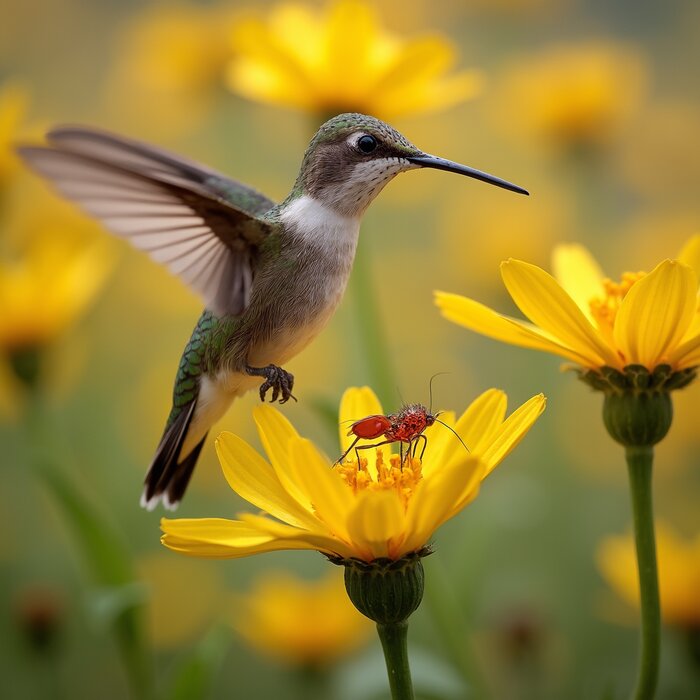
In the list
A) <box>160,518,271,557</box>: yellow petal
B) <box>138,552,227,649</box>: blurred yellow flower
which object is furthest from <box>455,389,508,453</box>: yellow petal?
<box>138,552,227,649</box>: blurred yellow flower

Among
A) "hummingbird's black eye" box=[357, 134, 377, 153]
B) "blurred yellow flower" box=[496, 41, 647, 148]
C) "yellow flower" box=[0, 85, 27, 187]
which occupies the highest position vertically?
"blurred yellow flower" box=[496, 41, 647, 148]

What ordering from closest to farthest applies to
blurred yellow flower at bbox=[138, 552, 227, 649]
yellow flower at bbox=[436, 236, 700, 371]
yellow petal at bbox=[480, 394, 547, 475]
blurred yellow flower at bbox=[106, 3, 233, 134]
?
1. yellow petal at bbox=[480, 394, 547, 475]
2. yellow flower at bbox=[436, 236, 700, 371]
3. blurred yellow flower at bbox=[138, 552, 227, 649]
4. blurred yellow flower at bbox=[106, 3, 233, 134]

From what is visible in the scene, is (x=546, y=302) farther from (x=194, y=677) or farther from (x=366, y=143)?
(x=194, y=677)

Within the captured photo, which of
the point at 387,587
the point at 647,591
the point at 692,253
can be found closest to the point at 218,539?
the point at 387,587

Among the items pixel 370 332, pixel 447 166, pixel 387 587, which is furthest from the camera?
pixel 370 332

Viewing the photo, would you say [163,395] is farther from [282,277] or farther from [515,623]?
[282,277]

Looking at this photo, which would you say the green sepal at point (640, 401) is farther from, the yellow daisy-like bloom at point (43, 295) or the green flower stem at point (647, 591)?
the yellow daisy-like bloom at point (43, 295)

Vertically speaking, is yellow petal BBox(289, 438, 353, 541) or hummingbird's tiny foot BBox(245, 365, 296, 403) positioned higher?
hummingbird's tiny foot BBox(245, 365, 296, 403)

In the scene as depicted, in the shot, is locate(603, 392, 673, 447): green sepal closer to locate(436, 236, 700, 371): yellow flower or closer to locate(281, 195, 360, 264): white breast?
locate(436, 236, 700, 371): yellow flower
